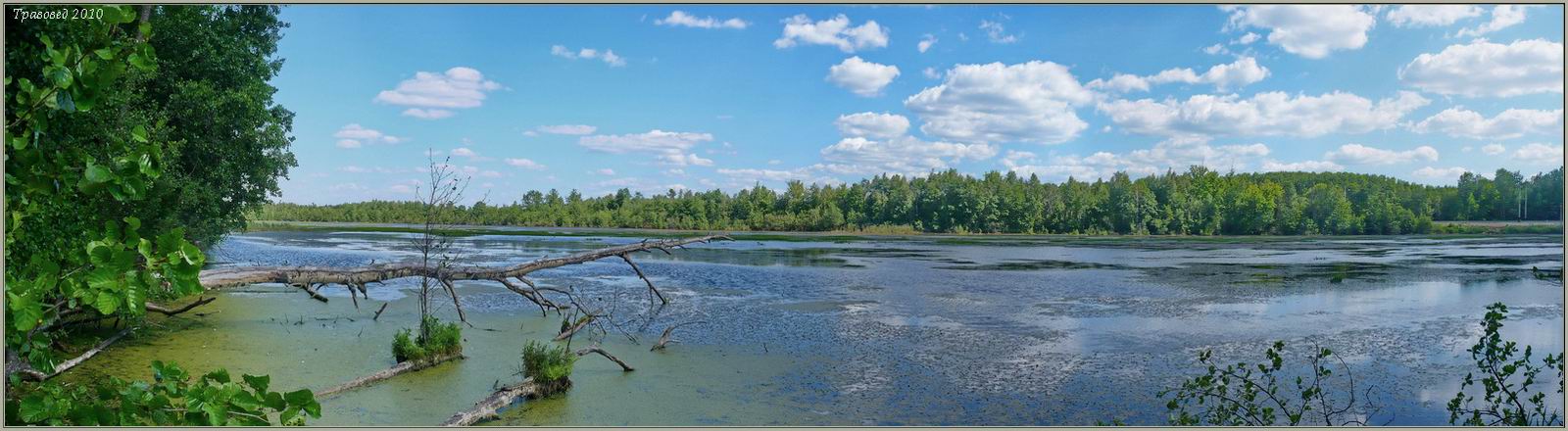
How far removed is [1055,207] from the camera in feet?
255

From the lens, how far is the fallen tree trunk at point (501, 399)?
7867 mm

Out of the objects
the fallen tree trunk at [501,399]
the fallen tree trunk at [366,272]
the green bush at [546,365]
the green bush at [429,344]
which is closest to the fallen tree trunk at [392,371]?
the green bush at [429,344]

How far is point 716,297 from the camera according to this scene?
1908cm

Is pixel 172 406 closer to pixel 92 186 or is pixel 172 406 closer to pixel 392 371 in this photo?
pixel 92 186

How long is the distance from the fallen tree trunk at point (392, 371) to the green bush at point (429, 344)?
0.06 metres

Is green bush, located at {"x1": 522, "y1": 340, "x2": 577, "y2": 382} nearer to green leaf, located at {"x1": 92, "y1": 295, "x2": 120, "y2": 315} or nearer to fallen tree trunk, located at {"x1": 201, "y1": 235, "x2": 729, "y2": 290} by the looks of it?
fallen tree trunk, located at {"x1": 201, "y1": 235, "x2": 729, "y2": 290}

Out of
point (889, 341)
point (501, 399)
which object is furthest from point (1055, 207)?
point (501, 399)

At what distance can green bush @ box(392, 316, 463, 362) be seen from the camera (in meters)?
10.6

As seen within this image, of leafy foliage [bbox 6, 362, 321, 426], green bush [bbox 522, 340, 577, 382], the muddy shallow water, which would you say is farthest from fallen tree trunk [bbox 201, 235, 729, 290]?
leafy foliage [bbox 6, 362, 321, 426]

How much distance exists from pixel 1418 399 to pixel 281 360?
1358cm

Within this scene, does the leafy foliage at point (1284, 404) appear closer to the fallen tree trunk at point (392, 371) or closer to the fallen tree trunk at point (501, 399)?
the fallen tree trunk at point (501, 399)

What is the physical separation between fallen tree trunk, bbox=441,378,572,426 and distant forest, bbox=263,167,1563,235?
57.5 metres

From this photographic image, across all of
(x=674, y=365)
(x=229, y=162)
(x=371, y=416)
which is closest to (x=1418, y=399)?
(x=674, y=365)

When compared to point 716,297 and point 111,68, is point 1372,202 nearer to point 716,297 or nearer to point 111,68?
point 716,297
